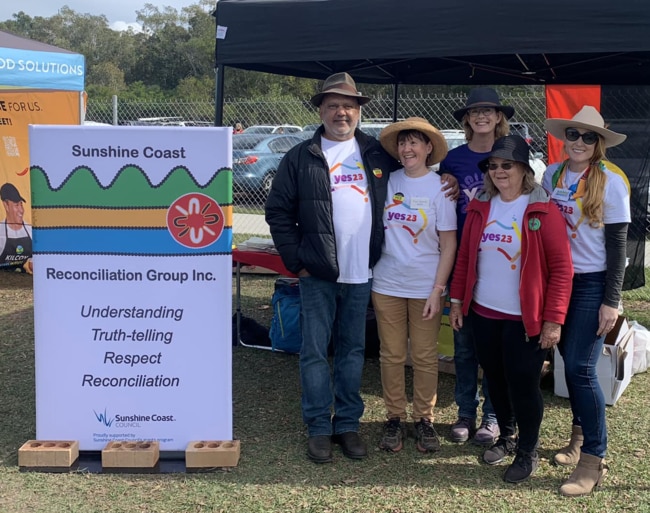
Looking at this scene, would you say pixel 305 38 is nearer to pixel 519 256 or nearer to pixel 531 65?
pixel 519 256

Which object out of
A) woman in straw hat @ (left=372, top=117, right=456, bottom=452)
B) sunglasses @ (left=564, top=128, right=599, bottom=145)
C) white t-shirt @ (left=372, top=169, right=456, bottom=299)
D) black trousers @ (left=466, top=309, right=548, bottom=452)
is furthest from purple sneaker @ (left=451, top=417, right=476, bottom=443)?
sunglasses @ (left=564, top=128, right=599, bottom=145)

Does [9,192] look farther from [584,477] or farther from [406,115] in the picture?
[406,115]

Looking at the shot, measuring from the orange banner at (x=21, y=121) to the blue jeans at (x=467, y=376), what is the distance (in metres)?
5.57

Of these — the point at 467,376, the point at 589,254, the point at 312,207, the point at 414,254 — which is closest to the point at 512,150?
the point at 589,254

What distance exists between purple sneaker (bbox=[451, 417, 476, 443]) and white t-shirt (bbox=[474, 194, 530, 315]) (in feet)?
2.80

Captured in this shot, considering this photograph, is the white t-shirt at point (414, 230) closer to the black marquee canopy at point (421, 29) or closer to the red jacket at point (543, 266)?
the red jacket at point (543, 266)

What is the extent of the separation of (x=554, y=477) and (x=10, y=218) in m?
6.37

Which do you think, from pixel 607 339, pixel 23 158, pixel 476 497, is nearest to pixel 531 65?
pixel 607 339

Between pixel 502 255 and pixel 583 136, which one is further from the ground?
pixel 583 136

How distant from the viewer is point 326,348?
346 cm

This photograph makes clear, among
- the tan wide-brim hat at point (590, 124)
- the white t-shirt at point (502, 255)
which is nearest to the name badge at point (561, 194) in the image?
the white t-shirt at point (502, 255)

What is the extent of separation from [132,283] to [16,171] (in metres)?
5.08

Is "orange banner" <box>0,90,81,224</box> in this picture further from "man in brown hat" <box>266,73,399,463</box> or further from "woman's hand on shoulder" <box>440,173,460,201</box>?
"woman's hand on shoulder" <box>440,173,460,201</box>

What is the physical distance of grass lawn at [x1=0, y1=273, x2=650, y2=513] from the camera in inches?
117
